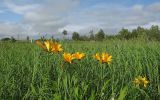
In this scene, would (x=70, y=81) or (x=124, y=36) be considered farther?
(x=124, y=36)

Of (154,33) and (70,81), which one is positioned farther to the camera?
(154,33)

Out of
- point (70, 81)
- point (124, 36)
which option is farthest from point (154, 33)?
point (70, 81)

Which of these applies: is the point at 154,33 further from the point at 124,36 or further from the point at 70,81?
Result: the point at 70,81

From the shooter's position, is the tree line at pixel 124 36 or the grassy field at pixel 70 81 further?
the tree line at pixel 124 36

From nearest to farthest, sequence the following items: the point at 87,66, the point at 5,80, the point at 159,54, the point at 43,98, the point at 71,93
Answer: the point at 71,93
the point at 43,98
the point at 5,80
the point at 87,66
the point at 159,54

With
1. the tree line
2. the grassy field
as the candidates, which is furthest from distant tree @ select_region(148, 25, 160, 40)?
the grassy field

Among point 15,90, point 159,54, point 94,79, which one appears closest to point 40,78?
point 15,90

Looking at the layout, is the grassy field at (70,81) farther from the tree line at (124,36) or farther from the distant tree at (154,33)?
the distant tree at (154,33)

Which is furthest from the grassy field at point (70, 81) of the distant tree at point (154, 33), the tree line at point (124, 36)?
the distant tree at point (154, 33)

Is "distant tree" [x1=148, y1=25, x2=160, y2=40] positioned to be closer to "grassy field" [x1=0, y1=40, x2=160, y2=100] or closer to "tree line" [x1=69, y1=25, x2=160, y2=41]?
"tree line" [x1=69, y1=25, x2=160, y2=41]

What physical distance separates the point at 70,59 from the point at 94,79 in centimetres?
85

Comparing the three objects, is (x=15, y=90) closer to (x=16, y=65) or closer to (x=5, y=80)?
(x=5, y=80)

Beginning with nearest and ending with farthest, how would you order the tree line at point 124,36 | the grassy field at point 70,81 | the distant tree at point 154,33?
the grassy field at point 70,81 → the tree line at point 124,36 → the distant tree at point 154,33

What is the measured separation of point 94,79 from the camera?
3.89 metres
